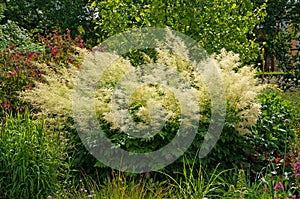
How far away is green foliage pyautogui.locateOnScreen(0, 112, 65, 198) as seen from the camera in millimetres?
3533

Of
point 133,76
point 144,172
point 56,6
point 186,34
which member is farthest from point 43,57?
point 56,6

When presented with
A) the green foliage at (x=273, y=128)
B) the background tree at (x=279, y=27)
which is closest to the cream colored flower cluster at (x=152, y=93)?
the green foliage at (x=273, y=128)

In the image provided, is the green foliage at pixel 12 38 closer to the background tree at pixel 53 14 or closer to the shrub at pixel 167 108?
the background tree at pixel 53 14

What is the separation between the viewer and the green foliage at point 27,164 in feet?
11.6

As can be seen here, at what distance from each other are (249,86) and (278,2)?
8010 millimetres

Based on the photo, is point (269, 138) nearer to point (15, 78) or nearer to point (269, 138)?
point (269, 138)

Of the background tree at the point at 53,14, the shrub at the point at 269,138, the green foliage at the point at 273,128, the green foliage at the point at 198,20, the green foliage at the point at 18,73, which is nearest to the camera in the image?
the shrub at the point at 269,138

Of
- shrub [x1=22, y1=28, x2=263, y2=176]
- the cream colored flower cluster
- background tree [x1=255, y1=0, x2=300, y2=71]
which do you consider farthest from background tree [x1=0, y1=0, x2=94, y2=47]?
shrub [x1=22, y1=28, x2=263, y2=176]

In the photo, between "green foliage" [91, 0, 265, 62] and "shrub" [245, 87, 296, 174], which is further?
"green foliage" [91, 0, 265, 62]

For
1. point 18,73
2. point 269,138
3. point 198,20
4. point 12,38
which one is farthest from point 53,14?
point 269,138

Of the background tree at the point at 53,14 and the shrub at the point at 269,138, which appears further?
the background tree at the point at 53,14

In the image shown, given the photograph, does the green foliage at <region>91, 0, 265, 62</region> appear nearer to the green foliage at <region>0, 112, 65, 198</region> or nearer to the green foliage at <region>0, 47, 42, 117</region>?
the green foliage at <region>0, 47, 42, 117</region>

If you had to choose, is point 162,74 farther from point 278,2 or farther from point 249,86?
point 278,2

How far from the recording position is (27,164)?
3.53m
